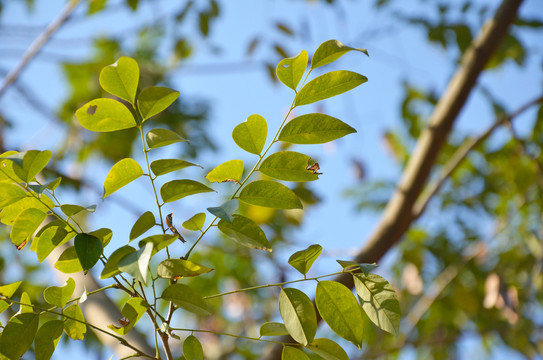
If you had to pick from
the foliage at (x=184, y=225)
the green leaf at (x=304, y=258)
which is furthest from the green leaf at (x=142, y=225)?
the green leaf at (x=304, y=258)

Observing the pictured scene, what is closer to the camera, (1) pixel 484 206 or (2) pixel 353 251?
(2) pixel 353 251

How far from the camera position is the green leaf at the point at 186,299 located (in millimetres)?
368

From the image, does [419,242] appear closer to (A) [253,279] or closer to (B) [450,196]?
(B) [450,196]

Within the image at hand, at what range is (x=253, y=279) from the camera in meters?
2.27

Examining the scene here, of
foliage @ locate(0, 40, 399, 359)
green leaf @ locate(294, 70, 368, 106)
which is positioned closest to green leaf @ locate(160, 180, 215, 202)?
foliage @ locate(0, 40, 399, 359)

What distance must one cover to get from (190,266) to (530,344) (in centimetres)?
161

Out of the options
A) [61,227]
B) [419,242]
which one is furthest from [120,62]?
[419,242]

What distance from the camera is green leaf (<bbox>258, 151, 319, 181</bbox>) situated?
394mm

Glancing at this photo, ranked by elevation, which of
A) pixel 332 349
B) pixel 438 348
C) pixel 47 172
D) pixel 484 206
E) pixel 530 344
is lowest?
pixel 438 348

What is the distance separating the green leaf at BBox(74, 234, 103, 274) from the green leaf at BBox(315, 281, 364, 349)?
0.15 metres

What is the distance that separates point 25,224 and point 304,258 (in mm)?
200

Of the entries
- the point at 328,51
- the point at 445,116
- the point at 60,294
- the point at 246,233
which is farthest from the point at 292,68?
the point at 445,116

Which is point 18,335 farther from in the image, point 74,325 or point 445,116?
point 445,116

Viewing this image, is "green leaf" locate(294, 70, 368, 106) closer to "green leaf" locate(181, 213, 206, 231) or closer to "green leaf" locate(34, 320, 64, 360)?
"green leaf" locate(181, 213, 206, 231)
